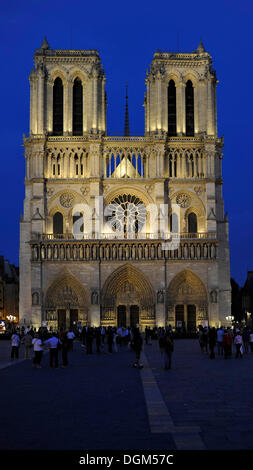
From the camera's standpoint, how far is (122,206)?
57375 millimetres

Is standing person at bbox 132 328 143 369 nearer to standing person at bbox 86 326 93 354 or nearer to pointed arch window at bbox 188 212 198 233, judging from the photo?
standing person at bbox 86 326 93 354

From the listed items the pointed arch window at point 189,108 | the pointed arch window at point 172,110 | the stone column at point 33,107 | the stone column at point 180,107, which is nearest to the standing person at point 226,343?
the stone column at point 180,107

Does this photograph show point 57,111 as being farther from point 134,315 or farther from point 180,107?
point 134,315

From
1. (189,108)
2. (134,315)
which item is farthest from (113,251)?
(189,108)

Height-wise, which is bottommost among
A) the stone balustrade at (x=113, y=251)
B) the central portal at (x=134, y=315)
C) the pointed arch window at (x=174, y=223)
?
the central portal at (x=134, y=315)

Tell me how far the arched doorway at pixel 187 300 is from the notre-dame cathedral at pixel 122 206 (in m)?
0.09

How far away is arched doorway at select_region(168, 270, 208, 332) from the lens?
182 ft

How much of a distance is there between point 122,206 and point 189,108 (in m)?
11.5

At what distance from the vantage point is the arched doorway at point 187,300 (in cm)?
5546

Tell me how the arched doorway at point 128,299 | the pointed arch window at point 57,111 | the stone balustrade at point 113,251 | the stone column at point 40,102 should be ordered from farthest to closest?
the pointed arch window at point 57,111 → the stone column at point 40,102 → the arched doorway at point 128,299 → the stone balustrade at point 113,251

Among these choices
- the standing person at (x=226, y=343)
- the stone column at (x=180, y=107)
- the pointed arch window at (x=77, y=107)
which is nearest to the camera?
the standing person at (x=226, y=343)

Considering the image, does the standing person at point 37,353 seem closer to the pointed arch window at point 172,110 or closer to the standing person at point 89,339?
the standing person at point 89,339

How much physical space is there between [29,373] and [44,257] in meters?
34.8

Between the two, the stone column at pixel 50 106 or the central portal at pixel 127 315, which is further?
the stone column at pixel 50 106
